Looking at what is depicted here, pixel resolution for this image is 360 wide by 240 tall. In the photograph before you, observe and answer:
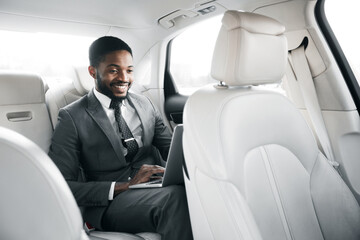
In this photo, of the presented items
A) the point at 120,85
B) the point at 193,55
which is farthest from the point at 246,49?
the point at 193,55

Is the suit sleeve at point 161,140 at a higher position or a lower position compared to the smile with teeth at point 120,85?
lower

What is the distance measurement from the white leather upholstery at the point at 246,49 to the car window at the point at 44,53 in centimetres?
110

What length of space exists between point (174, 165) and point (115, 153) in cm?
40

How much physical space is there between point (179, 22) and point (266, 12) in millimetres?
629

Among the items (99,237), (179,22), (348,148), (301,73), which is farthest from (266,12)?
(99,237)

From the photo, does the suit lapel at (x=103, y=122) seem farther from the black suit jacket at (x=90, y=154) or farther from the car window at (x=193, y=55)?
the car window at (x=193, y=55)

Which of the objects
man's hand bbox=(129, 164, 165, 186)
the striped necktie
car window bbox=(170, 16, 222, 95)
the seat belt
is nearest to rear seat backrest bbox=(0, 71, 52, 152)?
the striped necktie

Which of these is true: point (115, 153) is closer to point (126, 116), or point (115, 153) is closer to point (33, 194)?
point (126, 116)

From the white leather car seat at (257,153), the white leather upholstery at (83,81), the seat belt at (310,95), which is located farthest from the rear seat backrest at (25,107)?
the seat belt at (310,95)

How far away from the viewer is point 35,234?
27.7 inches

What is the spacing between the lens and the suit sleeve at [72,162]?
154 centimetres

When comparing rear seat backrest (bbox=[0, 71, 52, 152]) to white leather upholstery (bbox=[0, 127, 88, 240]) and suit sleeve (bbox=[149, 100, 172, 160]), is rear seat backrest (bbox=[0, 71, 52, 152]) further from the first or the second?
white leather upholstery (bbox=[0, 127, 88, 240])

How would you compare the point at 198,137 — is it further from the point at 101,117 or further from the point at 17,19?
the point at 17,19

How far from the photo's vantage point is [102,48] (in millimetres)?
1868
